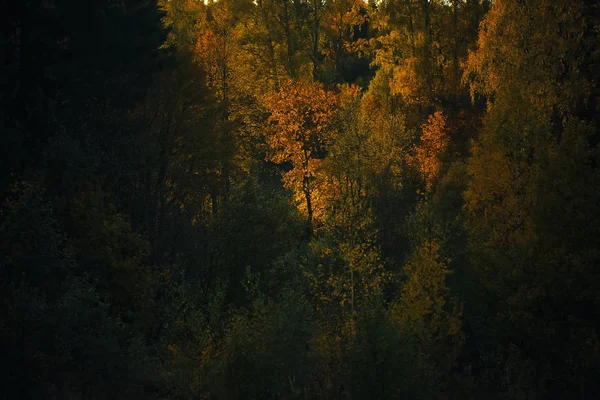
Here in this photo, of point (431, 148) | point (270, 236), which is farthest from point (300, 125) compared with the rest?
point (270, 236)

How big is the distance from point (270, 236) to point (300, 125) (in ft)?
40.3

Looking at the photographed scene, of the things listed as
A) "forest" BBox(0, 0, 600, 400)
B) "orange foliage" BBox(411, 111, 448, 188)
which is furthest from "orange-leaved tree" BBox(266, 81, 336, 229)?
"orange foliage" BBox(411, 111, 448, 188)

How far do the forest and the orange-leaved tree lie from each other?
5.02 ft

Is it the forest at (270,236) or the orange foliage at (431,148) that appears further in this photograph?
the orange foliage at (431,148)

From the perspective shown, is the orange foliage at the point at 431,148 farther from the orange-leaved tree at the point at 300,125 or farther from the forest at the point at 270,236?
the orange-leaved tree at the point at 300,125

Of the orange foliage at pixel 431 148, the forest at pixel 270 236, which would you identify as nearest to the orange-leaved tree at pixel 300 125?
the forest at pixel 270 236

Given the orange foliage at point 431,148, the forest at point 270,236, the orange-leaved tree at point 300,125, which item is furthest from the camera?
the orange-leaved tree at point 300,125

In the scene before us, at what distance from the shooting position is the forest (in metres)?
18.6

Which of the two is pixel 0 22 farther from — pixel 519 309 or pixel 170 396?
pixel 519 309

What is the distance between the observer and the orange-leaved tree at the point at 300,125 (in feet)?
122

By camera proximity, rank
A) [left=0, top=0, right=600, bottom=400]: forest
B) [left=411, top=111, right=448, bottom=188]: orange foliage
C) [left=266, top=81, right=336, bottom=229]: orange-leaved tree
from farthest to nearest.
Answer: [left=266, top=81, right=336, bottom=229]: orange-leaved tree → [left=411, top=111, right=448, bottom=188]: orange foliage → [left=0, top=0, right=600, bottom=400]: forest

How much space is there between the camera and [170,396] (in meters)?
20.4

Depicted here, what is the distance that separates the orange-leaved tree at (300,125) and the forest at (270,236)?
1.53m

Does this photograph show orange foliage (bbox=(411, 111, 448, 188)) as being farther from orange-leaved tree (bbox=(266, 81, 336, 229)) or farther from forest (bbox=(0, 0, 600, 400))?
orange-leaved tree (bbox=(266, 81, 336, 229))
